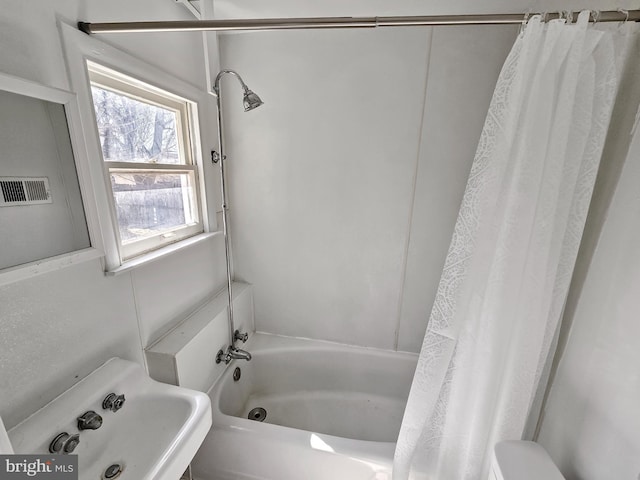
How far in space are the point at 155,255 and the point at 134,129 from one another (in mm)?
540

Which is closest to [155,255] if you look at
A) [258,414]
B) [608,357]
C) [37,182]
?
[37,182]

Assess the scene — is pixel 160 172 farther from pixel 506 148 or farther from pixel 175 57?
pixel 506 148

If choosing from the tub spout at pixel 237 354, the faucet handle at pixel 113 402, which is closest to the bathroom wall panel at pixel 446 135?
the tub spout at pixel 237 354

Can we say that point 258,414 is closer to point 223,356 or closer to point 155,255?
point 223,356

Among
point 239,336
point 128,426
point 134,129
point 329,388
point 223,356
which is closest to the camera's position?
point 128,426

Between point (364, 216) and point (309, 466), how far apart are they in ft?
4.08

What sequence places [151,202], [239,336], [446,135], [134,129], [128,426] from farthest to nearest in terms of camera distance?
[239,336]
[446,135]
[151,202]
[134,129]
[128,426]

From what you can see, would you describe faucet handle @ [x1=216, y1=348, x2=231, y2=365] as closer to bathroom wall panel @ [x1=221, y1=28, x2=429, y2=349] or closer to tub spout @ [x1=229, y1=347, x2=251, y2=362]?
tub spout @ [x1=229, y1=347, x2=251, y2=362]

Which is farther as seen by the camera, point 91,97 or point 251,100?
point 251,100

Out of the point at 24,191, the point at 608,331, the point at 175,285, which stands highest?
the point at 24,191

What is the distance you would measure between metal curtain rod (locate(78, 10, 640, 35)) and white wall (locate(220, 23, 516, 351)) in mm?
673

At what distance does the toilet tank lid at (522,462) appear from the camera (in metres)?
0.80

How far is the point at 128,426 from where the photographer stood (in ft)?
3.17

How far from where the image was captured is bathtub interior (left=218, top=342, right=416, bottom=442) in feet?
Result: 5.73
